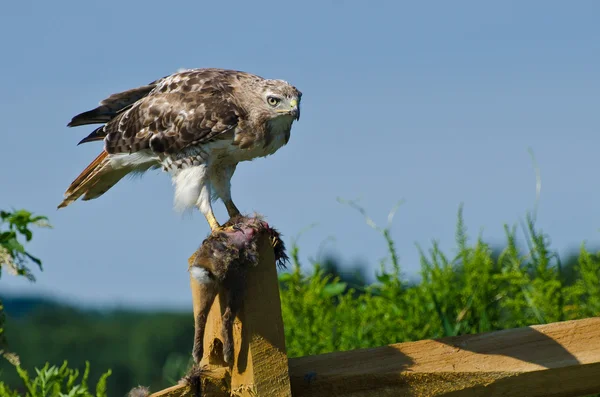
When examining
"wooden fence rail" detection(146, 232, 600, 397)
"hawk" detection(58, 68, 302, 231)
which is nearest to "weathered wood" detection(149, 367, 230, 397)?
"wooden fence rail" detection(146, 232, 600, 397)

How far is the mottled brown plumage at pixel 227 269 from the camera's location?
6.97 feet

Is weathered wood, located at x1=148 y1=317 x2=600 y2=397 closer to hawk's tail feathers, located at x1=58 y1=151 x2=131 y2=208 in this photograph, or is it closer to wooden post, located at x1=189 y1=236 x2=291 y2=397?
wooden post, located at x1=189 y1=236 x2=291 y2=397

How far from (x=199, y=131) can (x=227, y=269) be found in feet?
3.83

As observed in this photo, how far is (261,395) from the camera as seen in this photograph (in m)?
2.14

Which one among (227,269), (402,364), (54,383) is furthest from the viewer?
(54,383)

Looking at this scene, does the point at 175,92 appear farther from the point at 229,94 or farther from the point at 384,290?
the point at 384,290

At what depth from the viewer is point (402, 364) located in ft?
7.77

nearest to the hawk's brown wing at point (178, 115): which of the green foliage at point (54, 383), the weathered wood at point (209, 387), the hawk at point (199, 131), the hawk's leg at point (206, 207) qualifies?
the hawk at point (199, 131)

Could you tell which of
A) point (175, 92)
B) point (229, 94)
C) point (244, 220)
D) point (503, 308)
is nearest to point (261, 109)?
point (229, 94)

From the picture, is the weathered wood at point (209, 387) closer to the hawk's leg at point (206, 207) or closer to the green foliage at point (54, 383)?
the green foliage at point (54, 383)

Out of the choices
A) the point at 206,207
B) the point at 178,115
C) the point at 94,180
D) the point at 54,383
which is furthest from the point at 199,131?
the point at 54,383

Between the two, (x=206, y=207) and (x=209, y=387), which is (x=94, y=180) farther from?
(x=209, y=387)

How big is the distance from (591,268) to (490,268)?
0.57 m

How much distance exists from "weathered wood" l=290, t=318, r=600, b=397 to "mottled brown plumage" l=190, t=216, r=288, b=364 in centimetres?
29
